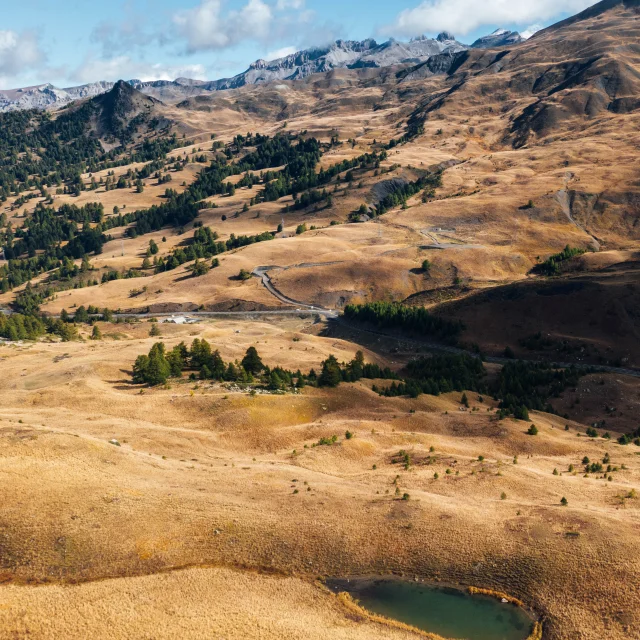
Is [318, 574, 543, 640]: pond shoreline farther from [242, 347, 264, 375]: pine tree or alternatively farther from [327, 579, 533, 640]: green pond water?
[242, 347, 264, 375]: pine tree

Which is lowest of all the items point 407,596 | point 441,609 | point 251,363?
point 441,609

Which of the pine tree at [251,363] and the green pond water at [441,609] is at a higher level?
the pine tree at [251,363]

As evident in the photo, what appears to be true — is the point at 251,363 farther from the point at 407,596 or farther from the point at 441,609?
the point at 441,609

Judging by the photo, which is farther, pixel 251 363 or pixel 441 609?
pixel 251 363

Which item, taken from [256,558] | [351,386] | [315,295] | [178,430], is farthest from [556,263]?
[256,558]

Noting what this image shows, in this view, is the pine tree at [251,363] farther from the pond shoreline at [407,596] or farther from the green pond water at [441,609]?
the green pond water at [441,609]

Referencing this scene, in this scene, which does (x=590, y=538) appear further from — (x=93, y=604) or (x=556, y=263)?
(x=556, y=263)

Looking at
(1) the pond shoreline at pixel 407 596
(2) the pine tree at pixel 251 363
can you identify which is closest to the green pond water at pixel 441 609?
(1) the pond shoreline at pixel 407 596

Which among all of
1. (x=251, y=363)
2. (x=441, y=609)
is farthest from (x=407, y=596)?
(x=251, y=363)
